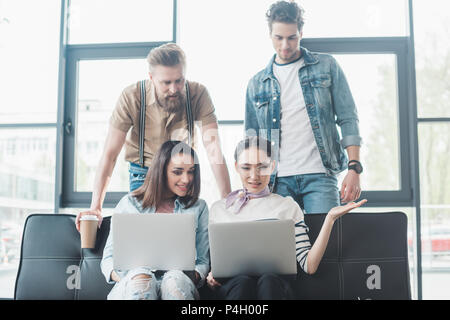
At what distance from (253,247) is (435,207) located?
1.77 metres

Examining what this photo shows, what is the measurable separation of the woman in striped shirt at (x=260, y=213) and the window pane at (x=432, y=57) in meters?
1.35

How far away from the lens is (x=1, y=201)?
10.0 ft

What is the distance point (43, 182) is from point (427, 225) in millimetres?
2507

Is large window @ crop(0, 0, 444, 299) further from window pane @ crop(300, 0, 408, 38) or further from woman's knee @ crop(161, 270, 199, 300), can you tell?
woman's knee @ crop(161, 270, 199, 300)

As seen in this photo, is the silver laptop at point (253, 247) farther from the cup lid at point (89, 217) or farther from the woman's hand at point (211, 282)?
the cup lid at point (89, 217)

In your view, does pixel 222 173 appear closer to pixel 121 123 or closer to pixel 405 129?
pixel 121 123

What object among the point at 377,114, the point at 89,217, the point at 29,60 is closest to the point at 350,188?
the point at 377,114

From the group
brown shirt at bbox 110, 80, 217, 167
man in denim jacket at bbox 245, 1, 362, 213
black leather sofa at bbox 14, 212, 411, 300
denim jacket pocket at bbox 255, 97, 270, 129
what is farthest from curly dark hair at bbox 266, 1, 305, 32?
black leather sofa at bbox 14, 212, 411, 300

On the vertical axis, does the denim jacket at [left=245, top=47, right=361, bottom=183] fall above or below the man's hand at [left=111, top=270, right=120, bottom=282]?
above

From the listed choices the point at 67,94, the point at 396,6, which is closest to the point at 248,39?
the point at 396,6

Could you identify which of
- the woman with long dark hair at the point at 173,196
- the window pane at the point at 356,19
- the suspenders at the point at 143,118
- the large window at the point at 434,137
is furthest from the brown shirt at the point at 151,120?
→ the large window at the point at 434,137

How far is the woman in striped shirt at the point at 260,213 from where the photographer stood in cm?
152

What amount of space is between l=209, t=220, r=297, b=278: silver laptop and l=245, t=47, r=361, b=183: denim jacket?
647mm

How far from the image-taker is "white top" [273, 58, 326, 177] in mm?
2195
